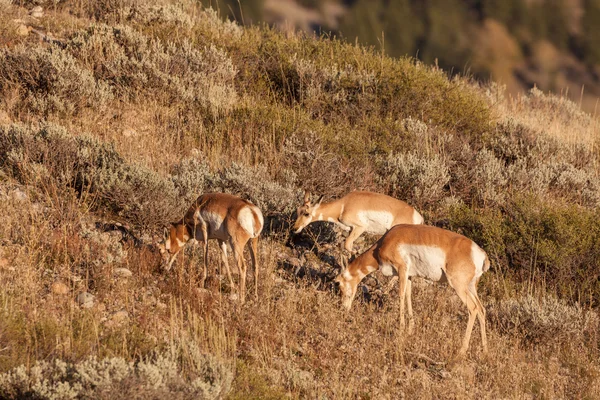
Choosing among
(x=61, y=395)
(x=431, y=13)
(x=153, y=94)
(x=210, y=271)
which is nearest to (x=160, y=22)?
(x=153, y=94)

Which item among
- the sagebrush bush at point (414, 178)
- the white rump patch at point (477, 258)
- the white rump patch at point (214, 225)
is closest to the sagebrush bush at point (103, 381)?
the white rump patch at point (214, 225)

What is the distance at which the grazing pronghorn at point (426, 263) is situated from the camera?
7.27 m

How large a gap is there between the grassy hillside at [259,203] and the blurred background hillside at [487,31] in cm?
2161

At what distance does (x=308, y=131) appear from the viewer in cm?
1138

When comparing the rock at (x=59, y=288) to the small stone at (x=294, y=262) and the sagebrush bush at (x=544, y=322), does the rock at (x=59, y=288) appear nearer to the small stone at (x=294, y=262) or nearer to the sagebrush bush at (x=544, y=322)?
the small stone at (x=294, y=262)

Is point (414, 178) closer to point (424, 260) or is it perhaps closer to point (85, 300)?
point (424, 260)

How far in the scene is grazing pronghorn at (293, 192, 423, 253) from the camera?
9133 mm

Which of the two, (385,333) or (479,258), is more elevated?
(479,258)

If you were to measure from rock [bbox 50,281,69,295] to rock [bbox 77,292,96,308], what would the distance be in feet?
0.48

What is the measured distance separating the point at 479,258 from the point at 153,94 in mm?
6864

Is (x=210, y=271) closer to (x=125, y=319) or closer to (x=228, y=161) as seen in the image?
(x=125, y=319)

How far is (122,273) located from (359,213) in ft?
10.2

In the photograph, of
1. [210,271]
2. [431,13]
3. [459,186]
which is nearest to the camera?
[210,271]

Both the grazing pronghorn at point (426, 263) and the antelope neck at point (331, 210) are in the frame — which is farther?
the antelope neck at point (331, 210)
